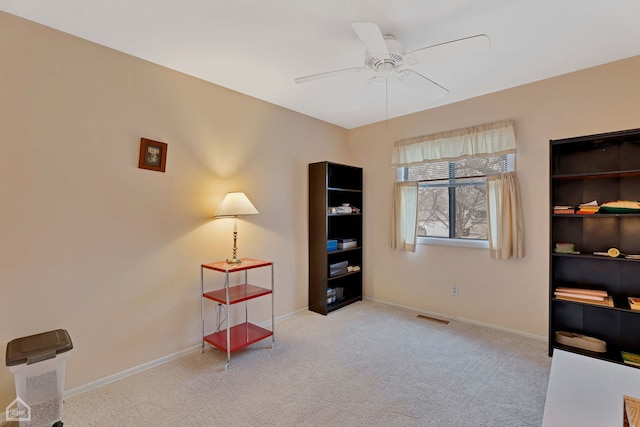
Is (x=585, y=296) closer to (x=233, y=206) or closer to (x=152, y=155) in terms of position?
(x=233, y=206)

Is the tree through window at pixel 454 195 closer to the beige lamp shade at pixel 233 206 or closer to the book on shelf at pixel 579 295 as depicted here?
the book on shelf at pixel 579 295

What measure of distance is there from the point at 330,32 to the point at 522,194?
2.36 meters

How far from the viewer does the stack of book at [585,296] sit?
7.68ft

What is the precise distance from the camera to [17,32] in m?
1.88

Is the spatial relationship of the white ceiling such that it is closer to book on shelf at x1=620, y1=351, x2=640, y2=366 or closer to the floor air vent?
book on shelf at x1=620, y1=351, x2=640, y2=366

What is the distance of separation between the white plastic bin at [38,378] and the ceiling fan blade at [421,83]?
283 cm

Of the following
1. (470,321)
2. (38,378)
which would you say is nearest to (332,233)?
(470,321)

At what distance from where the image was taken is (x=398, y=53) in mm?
2016

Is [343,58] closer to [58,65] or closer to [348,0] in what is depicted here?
[348,0]

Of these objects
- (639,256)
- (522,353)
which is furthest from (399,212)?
(639,256)

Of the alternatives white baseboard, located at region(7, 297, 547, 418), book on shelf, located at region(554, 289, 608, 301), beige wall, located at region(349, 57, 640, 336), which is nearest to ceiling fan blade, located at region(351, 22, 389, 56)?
beige wall, located at region(349, 57, 640, 336)

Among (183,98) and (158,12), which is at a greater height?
(158,12)

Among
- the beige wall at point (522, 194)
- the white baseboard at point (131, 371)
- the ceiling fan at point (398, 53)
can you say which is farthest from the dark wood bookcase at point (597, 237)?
the white baseboard at point (131, 371)

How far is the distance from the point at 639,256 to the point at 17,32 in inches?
178
